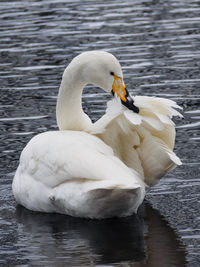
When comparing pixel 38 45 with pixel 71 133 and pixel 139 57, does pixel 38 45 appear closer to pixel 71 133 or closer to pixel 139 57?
pixel 139 57

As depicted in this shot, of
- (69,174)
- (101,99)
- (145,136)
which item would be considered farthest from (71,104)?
(101,99)

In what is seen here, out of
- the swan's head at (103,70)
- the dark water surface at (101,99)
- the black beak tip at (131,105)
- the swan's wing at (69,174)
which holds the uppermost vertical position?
the swan's head at (103,70)

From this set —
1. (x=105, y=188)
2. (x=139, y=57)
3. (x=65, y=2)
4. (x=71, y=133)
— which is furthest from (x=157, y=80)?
(x=65, y=2)

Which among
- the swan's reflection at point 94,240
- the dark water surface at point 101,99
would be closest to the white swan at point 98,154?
the swan's reflection at point 94,240

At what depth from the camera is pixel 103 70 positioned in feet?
29.9

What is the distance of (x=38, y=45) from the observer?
60.0 feet

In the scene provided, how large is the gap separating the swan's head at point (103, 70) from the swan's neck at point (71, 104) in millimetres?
163

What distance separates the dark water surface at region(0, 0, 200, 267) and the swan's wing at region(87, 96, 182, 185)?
1.30 feet

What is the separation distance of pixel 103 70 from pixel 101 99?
14.7 ft

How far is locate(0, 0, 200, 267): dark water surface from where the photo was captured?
775 cm

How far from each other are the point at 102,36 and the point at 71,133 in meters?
9.92

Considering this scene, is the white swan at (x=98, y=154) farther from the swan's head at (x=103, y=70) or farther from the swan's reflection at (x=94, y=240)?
the swan's reflection at (x=94, y=240)

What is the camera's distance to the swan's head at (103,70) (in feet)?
29.6

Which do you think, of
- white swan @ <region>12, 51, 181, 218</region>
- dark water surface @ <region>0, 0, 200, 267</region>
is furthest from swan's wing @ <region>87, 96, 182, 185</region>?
dark water surface @ <region>0, 0, 200, 267</region>
